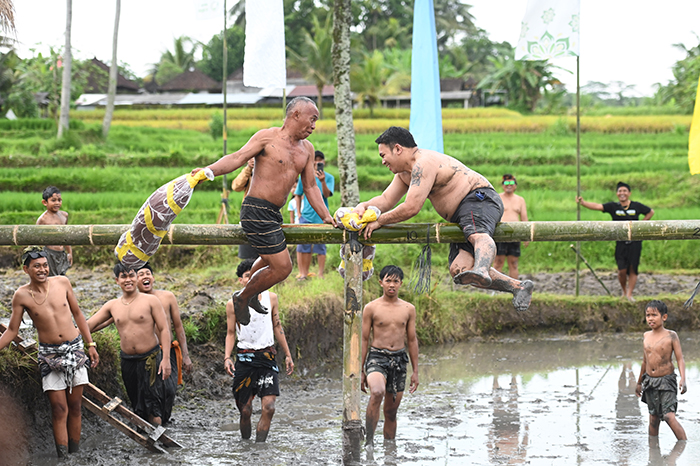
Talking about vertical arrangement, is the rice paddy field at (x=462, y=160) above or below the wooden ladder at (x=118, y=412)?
above

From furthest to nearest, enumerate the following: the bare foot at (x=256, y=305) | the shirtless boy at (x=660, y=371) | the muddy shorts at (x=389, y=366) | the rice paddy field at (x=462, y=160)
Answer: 1. the rice paddy field at (x=462, y=160)
2. the shirtless boy at (x=660, y=371)
3. the muddy shorts at (x=389, y=366)
4. the bare foot at (x=256, y=305)

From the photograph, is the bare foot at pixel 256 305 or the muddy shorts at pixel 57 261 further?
the muddy shorts at pixel 57 261

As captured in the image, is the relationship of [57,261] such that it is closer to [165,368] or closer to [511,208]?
[165,368]

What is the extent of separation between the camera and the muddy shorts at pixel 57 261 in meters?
8.15

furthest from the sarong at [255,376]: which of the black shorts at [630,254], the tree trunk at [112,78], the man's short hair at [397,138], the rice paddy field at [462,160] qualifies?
the tree trunk at [112,78]

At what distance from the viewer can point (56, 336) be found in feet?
17.9

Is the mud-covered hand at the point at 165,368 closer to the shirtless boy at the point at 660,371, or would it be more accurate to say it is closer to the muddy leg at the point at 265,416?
the muddy leg at the point at 265,416

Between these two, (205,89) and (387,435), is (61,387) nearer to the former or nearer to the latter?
(387,435)

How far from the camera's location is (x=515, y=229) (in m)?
5.32

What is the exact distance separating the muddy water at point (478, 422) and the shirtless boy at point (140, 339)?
1.32 feet

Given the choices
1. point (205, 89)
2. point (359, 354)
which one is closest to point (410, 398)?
point (359, 354)

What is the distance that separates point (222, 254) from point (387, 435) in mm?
5576

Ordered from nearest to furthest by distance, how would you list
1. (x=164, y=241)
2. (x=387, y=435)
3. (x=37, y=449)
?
(x=164, y=241), (x=37, y=449), (x=387, y=435)

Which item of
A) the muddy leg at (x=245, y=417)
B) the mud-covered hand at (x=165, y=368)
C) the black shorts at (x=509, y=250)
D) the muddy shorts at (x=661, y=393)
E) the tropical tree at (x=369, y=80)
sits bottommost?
the muddy leg at (x=245, y=417)
